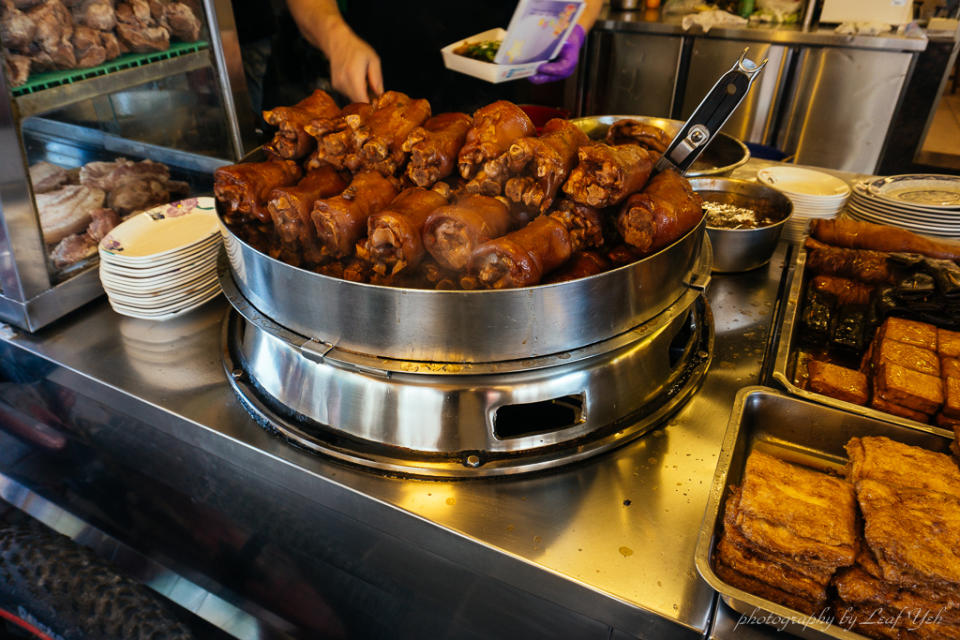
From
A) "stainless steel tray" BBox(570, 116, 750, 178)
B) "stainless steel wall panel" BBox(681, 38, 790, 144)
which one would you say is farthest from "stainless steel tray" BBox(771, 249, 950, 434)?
"stainless steel wall panel" BBox(681, 38, 790, 144)

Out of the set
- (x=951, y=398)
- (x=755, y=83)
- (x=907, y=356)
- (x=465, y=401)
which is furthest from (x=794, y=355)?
(x=755, y=83)

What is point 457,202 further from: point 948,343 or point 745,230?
point 948,343

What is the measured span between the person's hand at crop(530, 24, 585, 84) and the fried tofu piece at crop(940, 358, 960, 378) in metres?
2.52

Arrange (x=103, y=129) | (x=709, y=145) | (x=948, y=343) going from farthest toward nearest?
(x=709, y=145)
(x=103, y=129)
(x=948, y=343)

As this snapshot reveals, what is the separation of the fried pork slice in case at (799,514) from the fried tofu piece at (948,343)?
698mm

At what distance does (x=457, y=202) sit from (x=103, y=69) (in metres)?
1.48

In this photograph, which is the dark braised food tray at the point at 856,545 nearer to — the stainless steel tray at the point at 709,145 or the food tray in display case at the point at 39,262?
the stainless steel tray at the point at 709,145

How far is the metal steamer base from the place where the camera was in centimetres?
145

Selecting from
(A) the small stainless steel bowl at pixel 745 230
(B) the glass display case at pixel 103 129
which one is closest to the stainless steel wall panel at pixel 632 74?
(A) the small stainless steel bowl at pixel 745 230

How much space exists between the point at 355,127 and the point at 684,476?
1251 millimetres

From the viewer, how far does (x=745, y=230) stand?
2.20 m

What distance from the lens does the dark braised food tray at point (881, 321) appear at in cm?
160

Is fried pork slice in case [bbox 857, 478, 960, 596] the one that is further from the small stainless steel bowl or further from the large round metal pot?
the small stainless steel bowl

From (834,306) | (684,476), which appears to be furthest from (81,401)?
(834,306)
